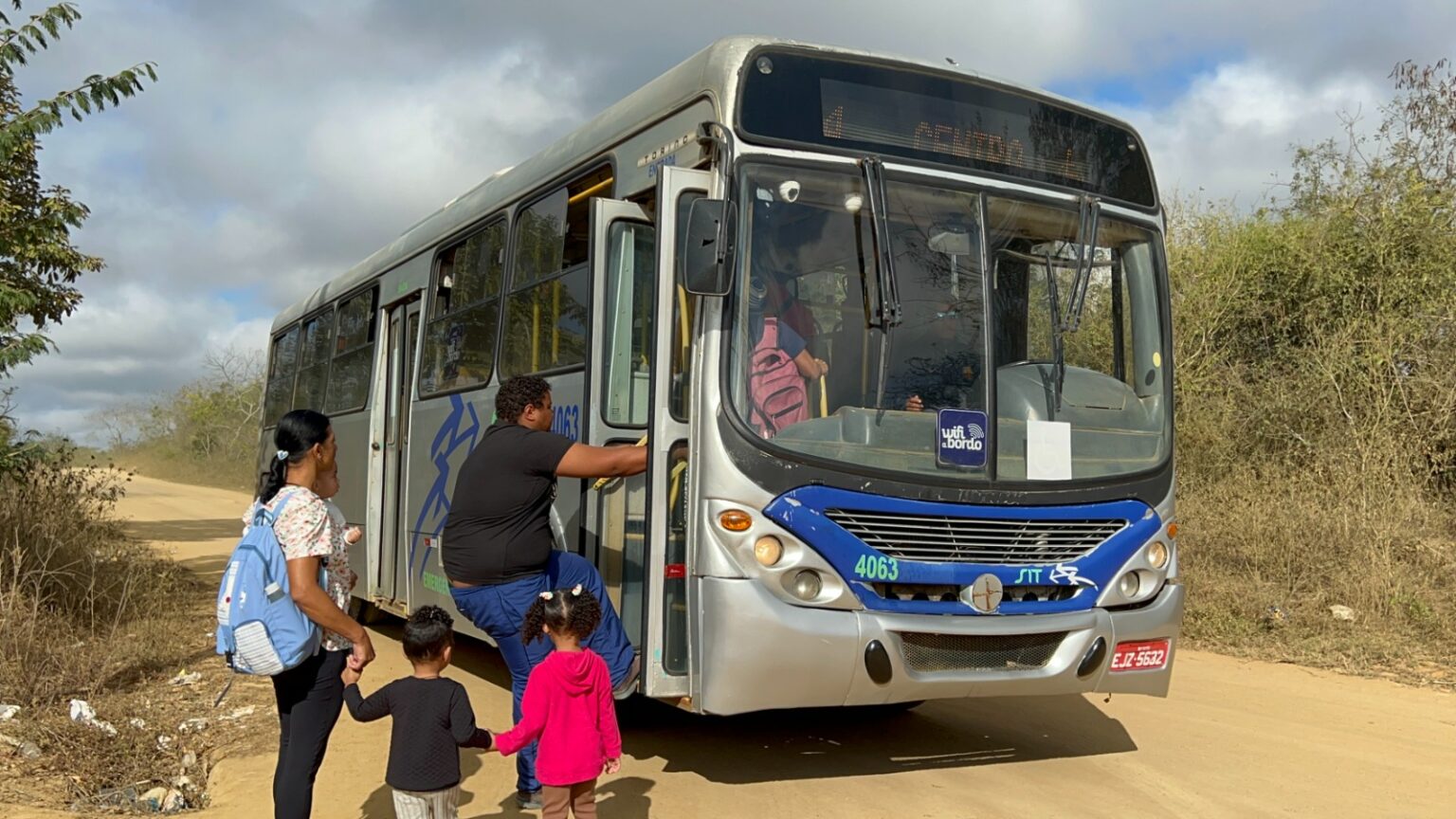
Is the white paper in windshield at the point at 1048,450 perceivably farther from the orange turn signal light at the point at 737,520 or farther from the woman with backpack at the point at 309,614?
the woman with backpack at the point at 309,614

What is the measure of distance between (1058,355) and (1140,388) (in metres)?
0.64

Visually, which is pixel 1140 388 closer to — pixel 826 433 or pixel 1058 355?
pixel 1058 355

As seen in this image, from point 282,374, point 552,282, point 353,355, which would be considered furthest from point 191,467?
point 552,282

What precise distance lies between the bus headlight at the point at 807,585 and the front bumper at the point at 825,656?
0.06 metres

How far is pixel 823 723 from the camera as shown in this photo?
709 cm

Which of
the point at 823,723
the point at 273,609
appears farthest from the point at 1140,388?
the point at 273,609

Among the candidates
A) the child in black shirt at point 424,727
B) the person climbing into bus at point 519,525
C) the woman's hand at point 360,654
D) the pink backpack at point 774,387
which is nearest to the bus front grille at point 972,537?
the pink backpack at point 774,387

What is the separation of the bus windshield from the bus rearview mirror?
23cm

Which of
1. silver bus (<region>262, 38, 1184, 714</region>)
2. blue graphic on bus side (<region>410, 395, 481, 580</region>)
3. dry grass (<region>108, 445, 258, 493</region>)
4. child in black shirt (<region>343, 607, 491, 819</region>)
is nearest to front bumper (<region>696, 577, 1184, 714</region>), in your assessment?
silver bus (<region>262, 38, 1184, 714</region>)

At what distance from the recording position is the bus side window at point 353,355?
10117 millimetres

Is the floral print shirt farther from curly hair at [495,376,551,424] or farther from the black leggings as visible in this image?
curly hair at [495,376,551,424]

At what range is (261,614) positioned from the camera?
12.6 feet

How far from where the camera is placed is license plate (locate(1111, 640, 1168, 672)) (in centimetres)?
563

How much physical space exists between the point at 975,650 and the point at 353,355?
7040 mm
